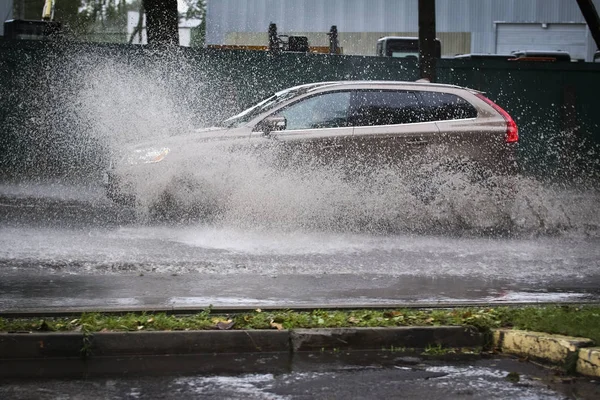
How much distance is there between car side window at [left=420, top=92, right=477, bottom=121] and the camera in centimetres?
1384

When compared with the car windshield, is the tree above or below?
above

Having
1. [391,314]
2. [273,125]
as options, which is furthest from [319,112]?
[391,314]

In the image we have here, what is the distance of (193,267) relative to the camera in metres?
9.98

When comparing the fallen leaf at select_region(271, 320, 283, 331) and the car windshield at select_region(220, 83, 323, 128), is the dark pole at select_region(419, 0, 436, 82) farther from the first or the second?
the fallen leaf at select_region(271, 320, 283, 331)

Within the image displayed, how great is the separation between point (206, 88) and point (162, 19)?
211 cm

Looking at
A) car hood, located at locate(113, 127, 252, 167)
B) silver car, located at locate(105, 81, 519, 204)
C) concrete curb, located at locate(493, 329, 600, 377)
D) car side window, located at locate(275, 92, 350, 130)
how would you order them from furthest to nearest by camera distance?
car side window, located at locate(275, 92, 350, 130) < silver car, located at locate(105, 81, 519, 204) < car hood, located at locate(113, 127, 252, 167) < concrete curb, located at locate(493, 329, 600, 377)

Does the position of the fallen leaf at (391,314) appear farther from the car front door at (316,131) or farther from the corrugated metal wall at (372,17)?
the corrugated metal wall at (372,17)

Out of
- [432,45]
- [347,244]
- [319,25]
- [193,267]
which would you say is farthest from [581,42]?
[193,267]

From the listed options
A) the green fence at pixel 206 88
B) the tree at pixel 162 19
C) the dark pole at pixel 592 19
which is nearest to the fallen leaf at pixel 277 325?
the dark pole at pixel 592 19

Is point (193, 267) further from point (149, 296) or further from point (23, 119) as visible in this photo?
point (23, 119)

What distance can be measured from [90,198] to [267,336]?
1134 cm

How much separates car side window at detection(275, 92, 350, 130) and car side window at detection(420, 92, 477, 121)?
115 cm

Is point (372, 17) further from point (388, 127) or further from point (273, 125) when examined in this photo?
point (273, 125)

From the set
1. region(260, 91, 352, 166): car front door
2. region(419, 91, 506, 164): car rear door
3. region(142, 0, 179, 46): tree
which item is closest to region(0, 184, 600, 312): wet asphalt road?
region(260, 91, 352, 166): car front door
